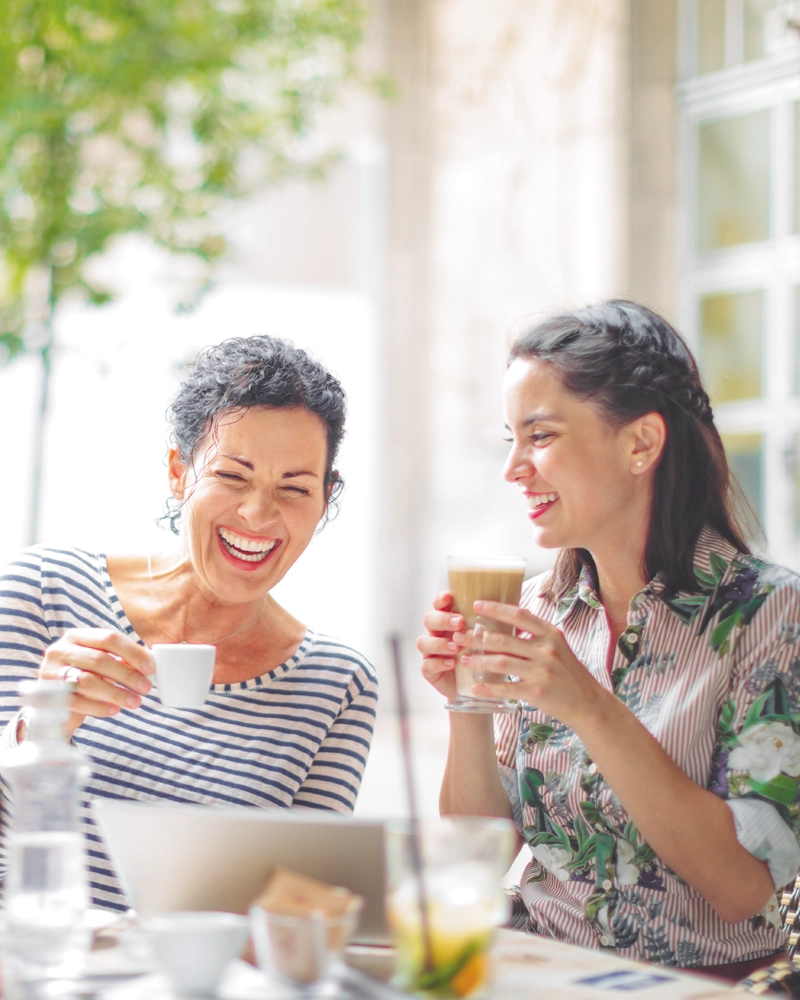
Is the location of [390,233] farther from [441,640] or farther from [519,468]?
[441,640]

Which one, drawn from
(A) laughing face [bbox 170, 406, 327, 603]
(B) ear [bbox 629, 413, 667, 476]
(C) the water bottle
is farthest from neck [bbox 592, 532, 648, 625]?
(C) the water bottle

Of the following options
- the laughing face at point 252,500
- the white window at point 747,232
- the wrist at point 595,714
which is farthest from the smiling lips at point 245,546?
the white window at point 747,232

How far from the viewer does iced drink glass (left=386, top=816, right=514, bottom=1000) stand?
3.21 feet

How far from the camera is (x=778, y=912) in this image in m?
1.63

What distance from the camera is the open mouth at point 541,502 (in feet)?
5.57

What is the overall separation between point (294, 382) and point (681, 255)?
4333 mm

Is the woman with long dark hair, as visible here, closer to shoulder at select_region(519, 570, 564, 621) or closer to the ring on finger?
shoulder at select_region(519, 570, 564, 621)

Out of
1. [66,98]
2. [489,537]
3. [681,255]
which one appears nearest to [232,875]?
[66,98]

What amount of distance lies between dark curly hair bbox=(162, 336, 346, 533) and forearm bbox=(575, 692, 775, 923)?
0.67 meters

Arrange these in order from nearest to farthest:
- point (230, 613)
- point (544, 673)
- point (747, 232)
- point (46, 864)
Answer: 1. point (46, 864)
2. point (544, 673)
3. point (230, 613)
4. point (747, 232)

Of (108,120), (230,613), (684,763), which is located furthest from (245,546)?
(108,120)

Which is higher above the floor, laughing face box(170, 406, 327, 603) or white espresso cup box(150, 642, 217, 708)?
laughing face box(170, 406, 327, 603)

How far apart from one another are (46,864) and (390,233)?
6833mm

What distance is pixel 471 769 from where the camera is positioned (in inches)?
67.5
